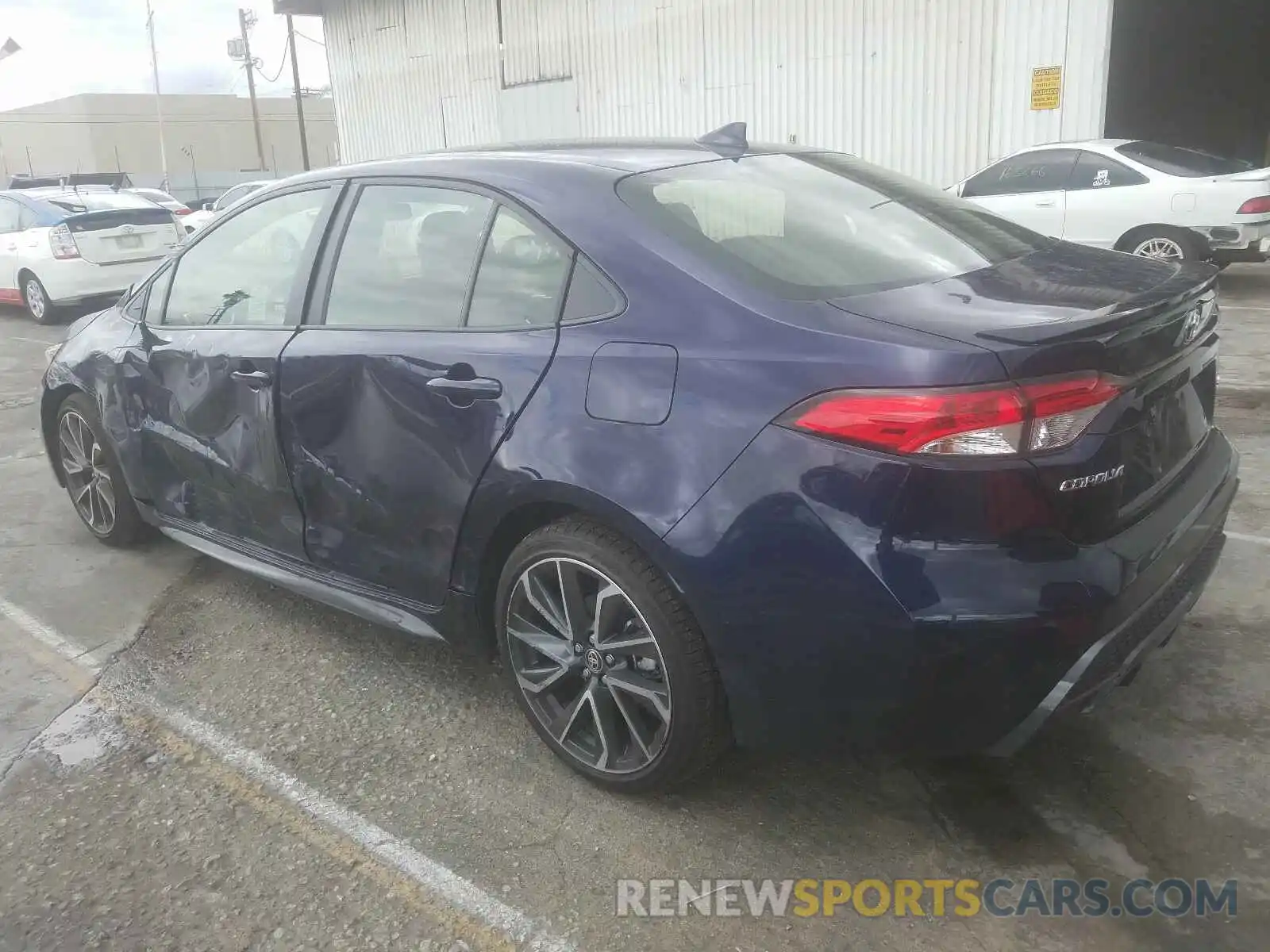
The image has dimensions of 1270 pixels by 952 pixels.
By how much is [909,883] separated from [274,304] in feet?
8.54

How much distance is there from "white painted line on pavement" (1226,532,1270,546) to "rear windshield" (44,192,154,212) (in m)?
12.0

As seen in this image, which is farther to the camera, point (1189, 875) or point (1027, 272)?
point (1027, 272)

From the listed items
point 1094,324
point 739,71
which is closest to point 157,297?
point 1094,324

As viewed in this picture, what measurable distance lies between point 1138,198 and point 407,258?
9012 mm

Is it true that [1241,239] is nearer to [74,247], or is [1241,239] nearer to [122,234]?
[122,234]

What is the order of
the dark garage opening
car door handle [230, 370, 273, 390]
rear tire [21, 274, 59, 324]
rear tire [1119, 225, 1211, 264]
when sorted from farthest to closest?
the dark garage opening, rear tire [21, 274, 59, 324], rear tire [1119, 225, 1211, 264], car door handle [230, 370, 273, 390]

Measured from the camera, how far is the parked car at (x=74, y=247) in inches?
467

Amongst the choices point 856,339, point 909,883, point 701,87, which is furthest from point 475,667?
point 701,87

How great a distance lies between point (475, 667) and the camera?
11.8ft

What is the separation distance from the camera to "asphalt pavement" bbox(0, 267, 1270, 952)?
236 centimetres

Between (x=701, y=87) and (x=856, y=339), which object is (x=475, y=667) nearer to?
(x=856, y=339)

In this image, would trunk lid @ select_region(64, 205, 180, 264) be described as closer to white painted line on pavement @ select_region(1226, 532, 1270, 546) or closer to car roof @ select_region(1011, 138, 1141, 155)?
car roof @ select_region(1011, 138, 1141, 155)

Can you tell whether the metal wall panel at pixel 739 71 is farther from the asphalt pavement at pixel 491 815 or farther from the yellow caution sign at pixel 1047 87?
the asphalt pavement at pixel 491 815

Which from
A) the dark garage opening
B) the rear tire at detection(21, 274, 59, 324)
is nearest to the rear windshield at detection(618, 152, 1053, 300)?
the rear tire at detection(21, 274, 59, 324)
